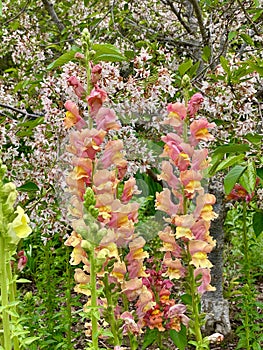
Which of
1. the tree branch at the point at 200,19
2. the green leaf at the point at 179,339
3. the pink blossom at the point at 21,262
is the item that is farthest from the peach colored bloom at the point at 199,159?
the tree branch at the point at 200,19

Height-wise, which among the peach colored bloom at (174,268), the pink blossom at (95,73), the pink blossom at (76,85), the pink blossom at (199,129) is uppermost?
the pink blossom at (95,73)

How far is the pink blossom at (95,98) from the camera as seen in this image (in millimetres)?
1543

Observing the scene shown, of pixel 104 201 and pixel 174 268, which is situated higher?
pixel 104 201

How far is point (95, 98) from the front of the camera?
155 cm

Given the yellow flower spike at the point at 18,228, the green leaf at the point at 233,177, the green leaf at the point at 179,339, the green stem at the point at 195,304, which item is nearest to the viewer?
the yellow flower spike at the point at 18,228

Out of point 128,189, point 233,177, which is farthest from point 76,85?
point 233,177

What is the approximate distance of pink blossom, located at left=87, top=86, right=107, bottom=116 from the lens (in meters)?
1.54

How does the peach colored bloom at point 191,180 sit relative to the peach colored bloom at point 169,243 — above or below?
above

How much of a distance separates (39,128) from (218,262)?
1365 millimetres

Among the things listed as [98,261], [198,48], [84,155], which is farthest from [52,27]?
[98,261]

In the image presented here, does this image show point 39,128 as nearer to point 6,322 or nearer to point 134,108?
point 134,108

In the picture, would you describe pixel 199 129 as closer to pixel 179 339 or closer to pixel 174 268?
pixel 174 268

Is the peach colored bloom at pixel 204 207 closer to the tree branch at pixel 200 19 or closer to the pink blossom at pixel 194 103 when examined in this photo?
the pink blossom at pixel 194 103

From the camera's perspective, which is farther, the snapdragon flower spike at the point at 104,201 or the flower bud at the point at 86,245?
the snapdragon flower spike at the point at 104,201
